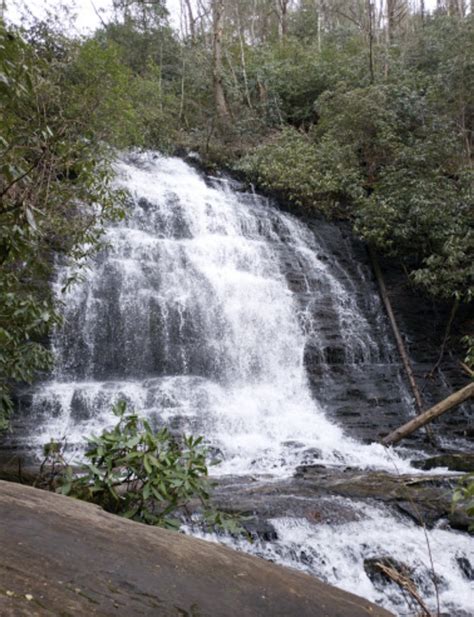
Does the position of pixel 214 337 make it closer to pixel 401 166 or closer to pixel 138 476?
pixel 401 166

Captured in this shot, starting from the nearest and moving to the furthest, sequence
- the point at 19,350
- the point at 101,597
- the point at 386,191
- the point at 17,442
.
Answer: the point at 101,597 < the point at 19,350 < the point at 17,442 < the point at 386,191

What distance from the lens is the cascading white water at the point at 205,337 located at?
9.49 meters

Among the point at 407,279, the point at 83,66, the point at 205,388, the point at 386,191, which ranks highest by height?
the point at 83,66

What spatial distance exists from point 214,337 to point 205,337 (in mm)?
213

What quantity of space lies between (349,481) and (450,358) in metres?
7.03

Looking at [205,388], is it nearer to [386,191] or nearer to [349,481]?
[349,481]

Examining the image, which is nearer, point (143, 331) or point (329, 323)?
point (143, 331)

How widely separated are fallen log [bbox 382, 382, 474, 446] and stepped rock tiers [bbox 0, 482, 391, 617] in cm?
693

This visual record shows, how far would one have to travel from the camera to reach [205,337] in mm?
11766

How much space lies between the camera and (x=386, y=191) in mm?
14148

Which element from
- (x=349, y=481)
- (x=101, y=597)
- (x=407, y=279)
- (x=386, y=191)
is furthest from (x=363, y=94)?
(x=101, y=597)

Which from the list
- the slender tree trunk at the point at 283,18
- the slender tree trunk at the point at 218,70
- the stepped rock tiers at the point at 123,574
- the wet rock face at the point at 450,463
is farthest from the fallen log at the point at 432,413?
the slender tree trunk at the point at 283,18

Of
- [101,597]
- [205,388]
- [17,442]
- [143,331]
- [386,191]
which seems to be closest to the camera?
[101,597]

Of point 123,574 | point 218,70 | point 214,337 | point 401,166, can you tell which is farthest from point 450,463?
point 218,70
